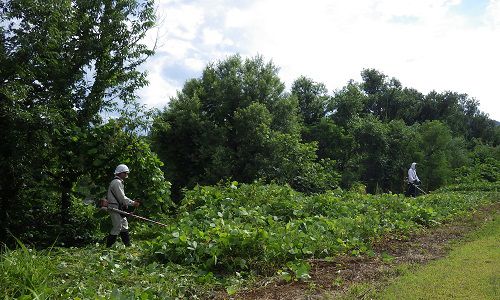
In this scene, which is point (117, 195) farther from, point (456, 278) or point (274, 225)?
point (456, 278)

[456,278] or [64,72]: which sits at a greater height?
[64,72]

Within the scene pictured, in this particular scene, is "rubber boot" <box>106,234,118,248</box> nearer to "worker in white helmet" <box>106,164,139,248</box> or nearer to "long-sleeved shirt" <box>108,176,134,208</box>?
"worker in white helmet" <box>106,164,139,248</box>

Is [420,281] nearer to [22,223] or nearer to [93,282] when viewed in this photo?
[93,282]

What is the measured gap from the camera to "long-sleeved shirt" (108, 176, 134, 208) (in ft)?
30.5

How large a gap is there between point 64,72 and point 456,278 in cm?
1002

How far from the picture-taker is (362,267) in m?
6.73

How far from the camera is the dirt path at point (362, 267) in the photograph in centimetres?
551

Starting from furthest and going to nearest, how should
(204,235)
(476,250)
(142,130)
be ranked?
(142,130), (476,250), (204,235)

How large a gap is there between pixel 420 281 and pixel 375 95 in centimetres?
4830

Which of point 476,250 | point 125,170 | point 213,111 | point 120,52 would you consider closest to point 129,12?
point 120,52

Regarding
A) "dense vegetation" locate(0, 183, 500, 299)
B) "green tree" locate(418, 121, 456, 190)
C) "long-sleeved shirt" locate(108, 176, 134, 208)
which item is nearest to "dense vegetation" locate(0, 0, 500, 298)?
"dense vegetation" locate(0, 183, 500, 299)

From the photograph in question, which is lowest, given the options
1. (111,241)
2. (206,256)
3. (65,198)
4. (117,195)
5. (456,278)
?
(456,278)

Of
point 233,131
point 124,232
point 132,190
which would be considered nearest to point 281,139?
point 233,131

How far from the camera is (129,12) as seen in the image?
1335 centimetres
